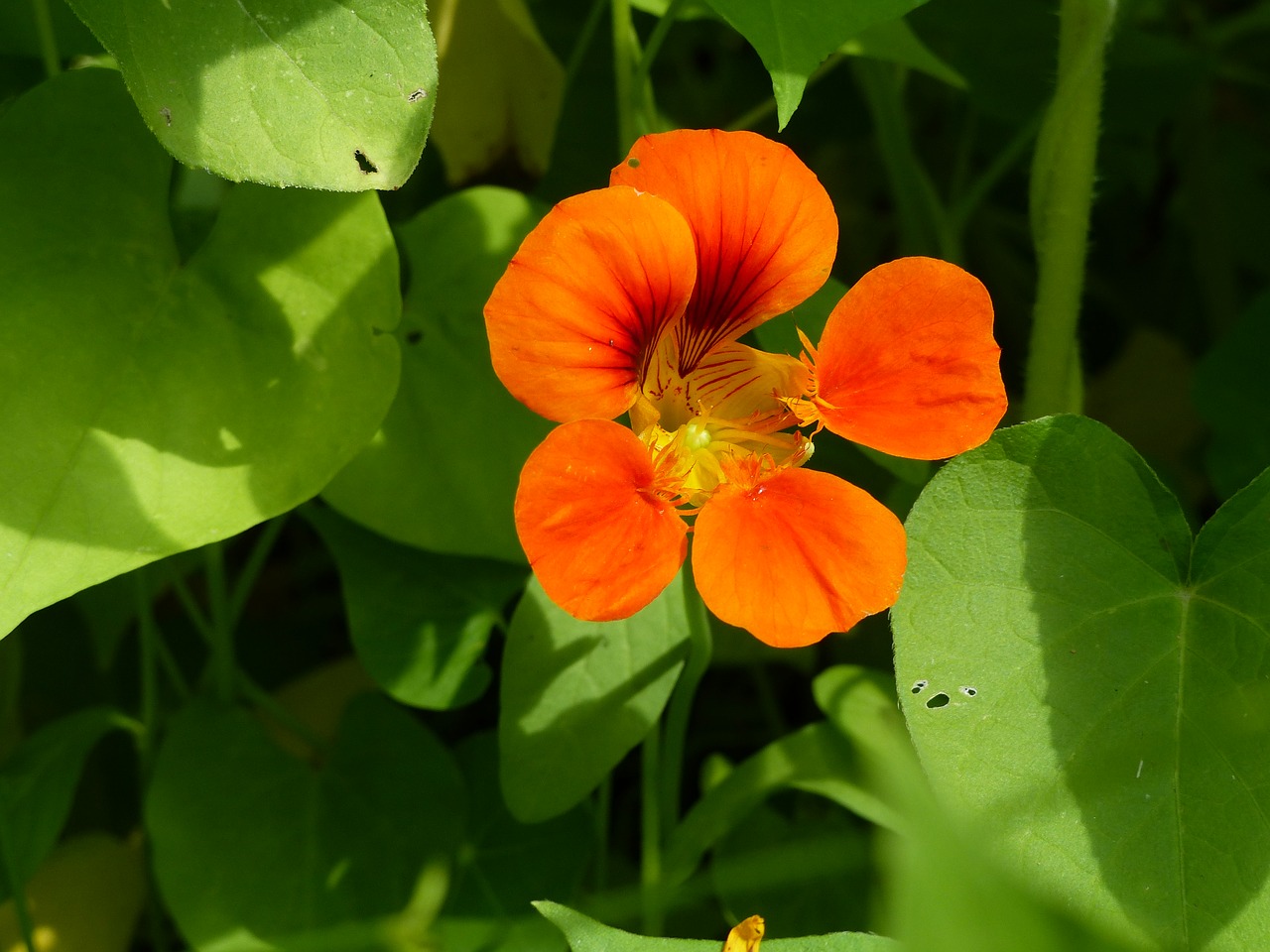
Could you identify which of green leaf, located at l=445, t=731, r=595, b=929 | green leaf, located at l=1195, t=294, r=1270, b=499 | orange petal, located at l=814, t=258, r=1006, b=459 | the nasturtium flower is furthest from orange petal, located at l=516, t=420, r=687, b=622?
green leaf, located at l=1195, t=294, r=1270, b=499

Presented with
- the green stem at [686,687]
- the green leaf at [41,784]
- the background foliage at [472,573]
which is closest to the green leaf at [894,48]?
the background foliage at [472,573]

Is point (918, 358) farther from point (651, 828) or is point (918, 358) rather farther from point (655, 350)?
point (651, 828)

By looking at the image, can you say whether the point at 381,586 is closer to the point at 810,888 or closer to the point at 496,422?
the point at 496,422

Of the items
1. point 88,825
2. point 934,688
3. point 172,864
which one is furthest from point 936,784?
point 88,825

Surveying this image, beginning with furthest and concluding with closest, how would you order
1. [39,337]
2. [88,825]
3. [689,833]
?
1. [88,825]
2. [689,833]
3. [39,337]

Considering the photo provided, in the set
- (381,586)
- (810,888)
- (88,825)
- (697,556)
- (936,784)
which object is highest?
(697,556)

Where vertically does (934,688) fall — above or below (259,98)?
below

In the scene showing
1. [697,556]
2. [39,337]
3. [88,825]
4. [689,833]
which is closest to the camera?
[697,556]
